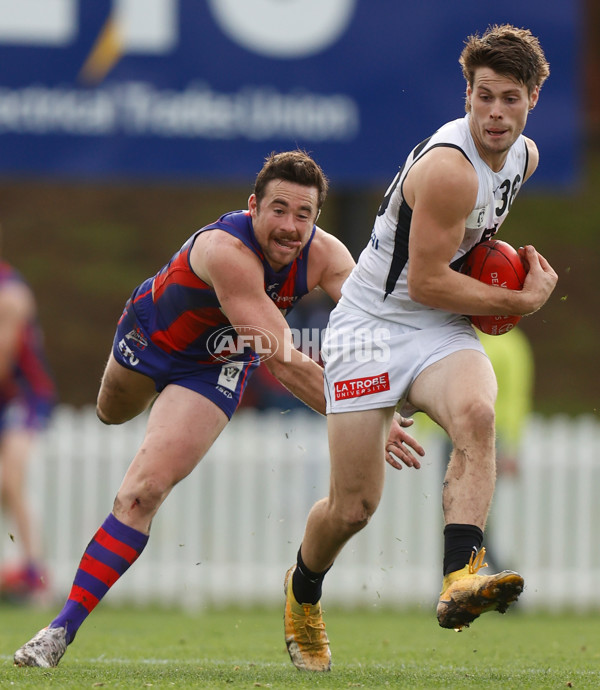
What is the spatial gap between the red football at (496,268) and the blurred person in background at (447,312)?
0.04 metres

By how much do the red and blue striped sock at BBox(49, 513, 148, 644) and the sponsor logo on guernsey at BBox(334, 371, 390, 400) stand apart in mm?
1058

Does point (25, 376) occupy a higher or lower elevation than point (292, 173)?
lower

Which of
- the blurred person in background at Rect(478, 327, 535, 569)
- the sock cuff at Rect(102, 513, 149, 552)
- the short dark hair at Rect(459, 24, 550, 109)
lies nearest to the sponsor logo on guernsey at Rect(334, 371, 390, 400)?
the sock cuff at Rect(102, 513, 149, 552)

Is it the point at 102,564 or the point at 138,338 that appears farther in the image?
the point at 138,338

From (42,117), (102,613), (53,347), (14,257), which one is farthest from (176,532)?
(14,257)

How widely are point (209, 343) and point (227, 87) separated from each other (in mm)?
5089

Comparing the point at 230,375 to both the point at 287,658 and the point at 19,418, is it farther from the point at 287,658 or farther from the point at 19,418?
the point at 19,418

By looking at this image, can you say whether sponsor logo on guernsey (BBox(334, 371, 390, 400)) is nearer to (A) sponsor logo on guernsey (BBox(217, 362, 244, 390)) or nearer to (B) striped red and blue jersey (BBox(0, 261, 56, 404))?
(A) sponsor logo on guernsey (BBox(217, 362, 244, 390))

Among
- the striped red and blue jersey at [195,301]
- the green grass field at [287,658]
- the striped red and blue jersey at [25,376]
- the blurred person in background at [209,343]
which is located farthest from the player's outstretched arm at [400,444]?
the striped red and blue jersey at [25,376]

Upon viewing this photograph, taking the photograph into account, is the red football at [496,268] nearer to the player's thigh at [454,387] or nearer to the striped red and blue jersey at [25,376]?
the player's thigh at [454,387]

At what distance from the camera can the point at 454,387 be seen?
4.72m

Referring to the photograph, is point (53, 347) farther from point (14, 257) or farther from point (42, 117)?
point (42, 117)

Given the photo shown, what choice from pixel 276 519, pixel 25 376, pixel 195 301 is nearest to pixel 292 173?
pixel 195 301

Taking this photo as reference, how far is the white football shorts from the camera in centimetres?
493
